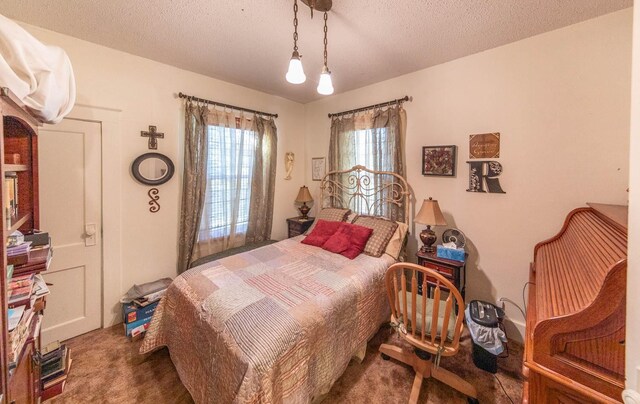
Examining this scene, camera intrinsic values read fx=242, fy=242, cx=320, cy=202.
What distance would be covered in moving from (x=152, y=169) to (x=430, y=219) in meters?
2.80

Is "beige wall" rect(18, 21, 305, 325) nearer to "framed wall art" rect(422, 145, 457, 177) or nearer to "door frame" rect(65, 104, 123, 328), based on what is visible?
"door frame" rect(65, 104, 123, 328)

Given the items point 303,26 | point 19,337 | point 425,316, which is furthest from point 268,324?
point 303,26

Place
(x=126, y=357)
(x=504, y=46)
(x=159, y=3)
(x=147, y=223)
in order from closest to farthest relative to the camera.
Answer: (x=159, y=3)
(x=126, y=357)
(x=504, y=46)
(x=147, y=223)

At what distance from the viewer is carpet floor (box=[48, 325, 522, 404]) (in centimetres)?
156

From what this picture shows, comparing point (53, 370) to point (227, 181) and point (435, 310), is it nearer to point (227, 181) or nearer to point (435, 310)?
point (227, 181)

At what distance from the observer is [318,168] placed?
364 cm

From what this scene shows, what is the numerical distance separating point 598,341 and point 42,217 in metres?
3.37

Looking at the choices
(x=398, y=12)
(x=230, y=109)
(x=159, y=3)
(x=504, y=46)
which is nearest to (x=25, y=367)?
(x=159, y=3)

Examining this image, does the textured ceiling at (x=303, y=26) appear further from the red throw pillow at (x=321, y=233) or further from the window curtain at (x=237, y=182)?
the red throw pillow at (x=321, y=233)

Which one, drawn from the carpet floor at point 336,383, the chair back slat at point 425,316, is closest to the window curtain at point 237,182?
the carpet floor at point 336,383

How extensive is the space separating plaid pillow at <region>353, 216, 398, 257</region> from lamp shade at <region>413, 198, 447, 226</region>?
0.30m

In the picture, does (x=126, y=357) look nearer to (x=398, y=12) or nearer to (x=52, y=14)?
(x=52, y=14)

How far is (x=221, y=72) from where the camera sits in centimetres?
268

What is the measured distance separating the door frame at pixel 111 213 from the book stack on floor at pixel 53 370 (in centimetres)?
61
